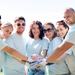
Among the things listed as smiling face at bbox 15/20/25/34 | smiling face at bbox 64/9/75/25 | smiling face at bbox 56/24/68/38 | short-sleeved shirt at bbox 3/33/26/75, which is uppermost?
smiling face at bbox 64/9/75/25

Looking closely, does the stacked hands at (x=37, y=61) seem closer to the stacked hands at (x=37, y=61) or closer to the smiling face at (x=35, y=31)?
the stacked hands at (x=37, y=61)

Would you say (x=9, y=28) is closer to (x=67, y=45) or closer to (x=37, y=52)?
(x=37, y=52)

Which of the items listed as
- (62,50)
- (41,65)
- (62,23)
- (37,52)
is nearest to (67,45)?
(62,50)

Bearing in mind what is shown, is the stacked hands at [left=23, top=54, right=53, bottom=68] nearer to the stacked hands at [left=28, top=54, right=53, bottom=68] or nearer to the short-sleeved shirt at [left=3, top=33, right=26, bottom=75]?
the stacked hands at [left=28, top=54, right=53, bottom=68]

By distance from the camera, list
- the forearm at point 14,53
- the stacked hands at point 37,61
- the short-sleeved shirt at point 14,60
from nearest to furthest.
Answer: the stacked hands at point 37,61 < the forearm at point 14,53 < the short-sleeved shirt at point 14,60

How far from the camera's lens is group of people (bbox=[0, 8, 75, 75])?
4.24 m

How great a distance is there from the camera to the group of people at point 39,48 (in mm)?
4242

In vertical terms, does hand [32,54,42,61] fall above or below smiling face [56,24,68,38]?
below

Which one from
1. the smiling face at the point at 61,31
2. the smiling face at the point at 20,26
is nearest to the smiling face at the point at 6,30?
the smiling face at the point at 20,26

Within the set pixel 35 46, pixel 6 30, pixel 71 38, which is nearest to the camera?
pixel 71 38

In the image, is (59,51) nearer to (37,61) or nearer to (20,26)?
(37,61)

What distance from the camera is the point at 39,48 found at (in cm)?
495

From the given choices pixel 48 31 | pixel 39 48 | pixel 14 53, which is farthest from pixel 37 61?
pixel 48 31

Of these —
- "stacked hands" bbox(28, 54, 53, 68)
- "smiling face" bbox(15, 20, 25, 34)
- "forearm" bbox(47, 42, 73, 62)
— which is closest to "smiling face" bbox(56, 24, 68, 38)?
"smiling face" bbox(15, 20, 25, 34)
